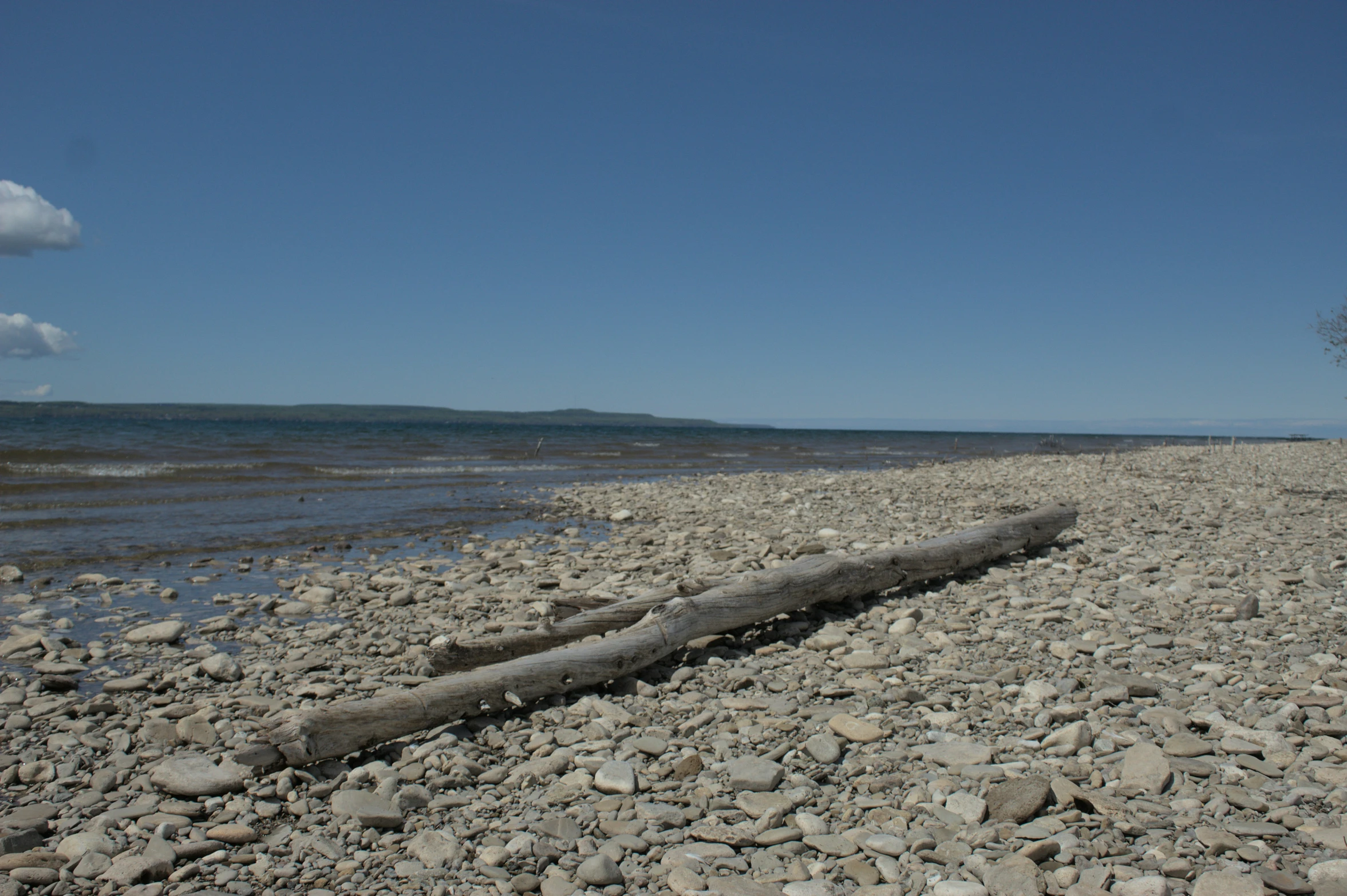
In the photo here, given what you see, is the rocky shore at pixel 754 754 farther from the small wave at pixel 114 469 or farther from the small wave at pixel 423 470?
the small wave at pixel 423 470

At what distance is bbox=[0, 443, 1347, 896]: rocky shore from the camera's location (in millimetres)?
3229

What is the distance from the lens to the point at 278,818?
3766 mm

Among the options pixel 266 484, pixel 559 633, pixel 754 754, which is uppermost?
pixel 559 633

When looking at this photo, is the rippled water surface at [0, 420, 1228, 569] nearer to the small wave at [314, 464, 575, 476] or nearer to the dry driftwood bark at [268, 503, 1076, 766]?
the small wave at [314, 464, 575, 476]

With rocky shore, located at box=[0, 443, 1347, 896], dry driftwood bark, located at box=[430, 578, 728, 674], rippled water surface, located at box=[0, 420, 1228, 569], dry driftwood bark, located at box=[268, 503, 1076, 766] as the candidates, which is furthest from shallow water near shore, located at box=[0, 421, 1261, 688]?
dry driftwood bark, located at box=[268, 503, 1076, 766]

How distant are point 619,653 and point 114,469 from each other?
937 inches

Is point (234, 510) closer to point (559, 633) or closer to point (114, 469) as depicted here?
point (114, 469)

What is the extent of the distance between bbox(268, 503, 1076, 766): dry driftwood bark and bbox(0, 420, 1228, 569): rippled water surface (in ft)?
26.1

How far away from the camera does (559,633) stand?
5762 mm

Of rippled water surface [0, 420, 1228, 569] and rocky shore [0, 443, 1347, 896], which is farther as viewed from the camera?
rippled water surface [0, 420, 1228, 569]

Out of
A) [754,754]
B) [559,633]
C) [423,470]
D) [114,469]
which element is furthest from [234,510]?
→ [754,754]

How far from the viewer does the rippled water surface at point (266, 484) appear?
12.1 m

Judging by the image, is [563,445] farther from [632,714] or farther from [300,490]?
[632,714]

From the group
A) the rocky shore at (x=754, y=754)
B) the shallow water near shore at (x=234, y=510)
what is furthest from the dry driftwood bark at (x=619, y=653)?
the shallow water near shore at (x=234, y=510)
